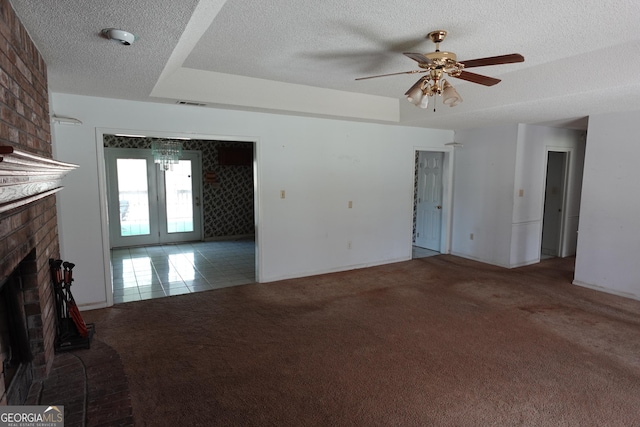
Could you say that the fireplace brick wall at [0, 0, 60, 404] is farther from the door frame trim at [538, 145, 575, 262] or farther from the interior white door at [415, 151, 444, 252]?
the door frame trim at [538, 145, 575, 262]

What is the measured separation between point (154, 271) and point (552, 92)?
556cm

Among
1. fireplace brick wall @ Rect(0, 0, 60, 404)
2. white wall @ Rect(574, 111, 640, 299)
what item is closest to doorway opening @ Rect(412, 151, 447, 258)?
white wall @ Rect(574, 111, 640, 299)

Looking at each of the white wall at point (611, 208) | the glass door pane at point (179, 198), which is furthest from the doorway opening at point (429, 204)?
the glass door pane at point (179, 198)

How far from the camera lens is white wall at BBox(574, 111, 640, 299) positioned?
428cm

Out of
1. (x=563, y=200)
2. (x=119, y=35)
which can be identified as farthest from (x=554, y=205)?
(x=119, y=35)

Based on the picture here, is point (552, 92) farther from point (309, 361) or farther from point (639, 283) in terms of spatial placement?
point (309, 361)

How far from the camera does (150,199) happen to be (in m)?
7.37

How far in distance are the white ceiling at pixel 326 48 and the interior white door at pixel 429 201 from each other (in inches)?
81.9

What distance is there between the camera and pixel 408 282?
4.91m

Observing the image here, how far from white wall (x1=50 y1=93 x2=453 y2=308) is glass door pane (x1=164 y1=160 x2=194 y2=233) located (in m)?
3.60

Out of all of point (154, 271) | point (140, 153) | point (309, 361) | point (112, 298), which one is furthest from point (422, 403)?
point (140, 153)

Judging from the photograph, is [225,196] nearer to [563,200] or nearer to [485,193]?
[485,193]

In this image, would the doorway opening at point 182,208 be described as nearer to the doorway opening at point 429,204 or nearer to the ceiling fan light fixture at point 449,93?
the doorway opening at point 429,204

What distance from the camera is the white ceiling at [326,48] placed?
2.06 meters
